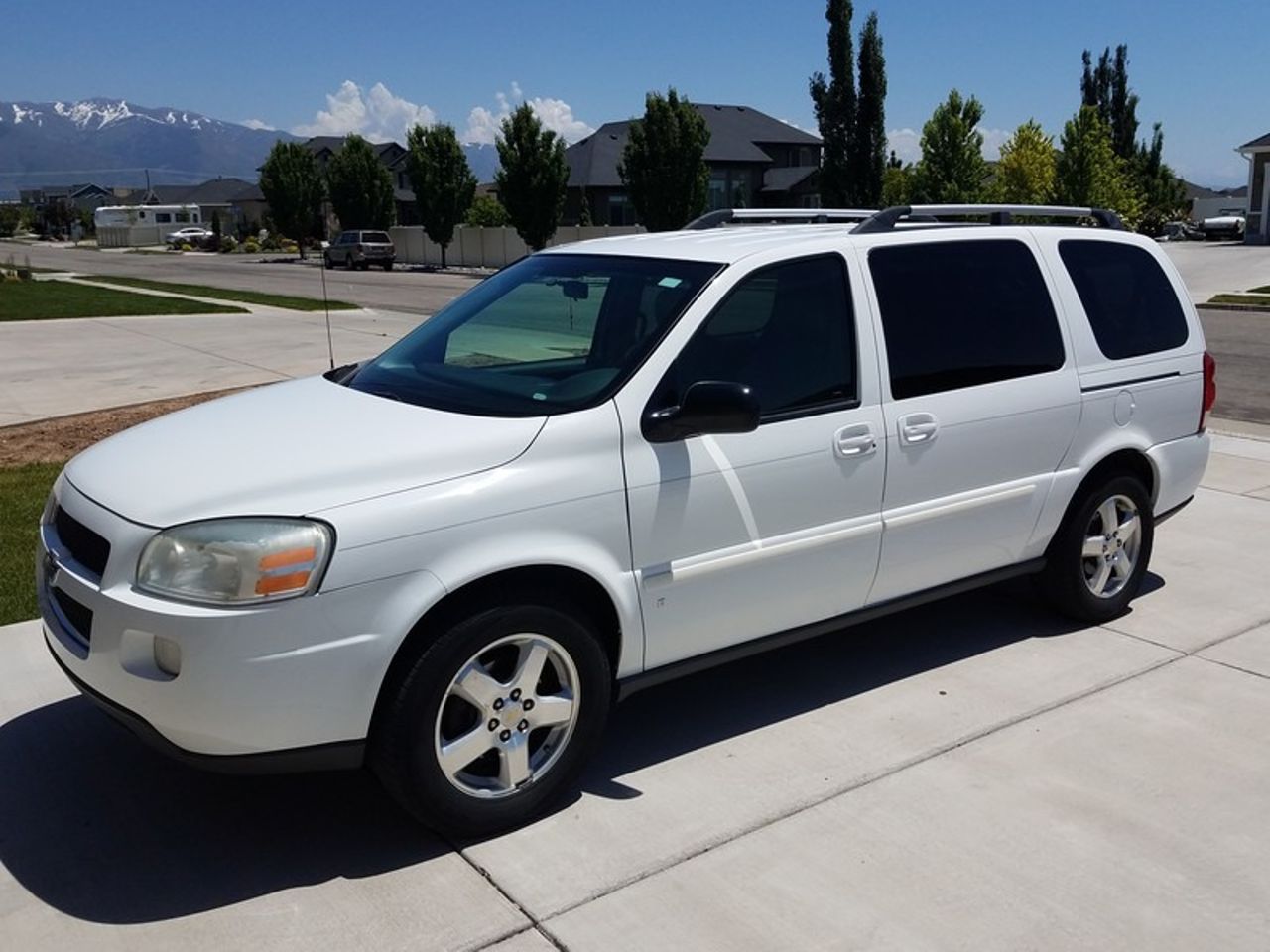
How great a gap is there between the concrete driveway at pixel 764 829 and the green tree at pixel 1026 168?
4019 cm

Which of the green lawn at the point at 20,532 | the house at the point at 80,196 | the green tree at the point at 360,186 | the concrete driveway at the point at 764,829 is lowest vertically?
the concrete driveway at the point at 764,829

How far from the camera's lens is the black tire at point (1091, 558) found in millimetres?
5336

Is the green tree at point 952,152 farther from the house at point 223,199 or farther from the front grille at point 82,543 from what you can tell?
the house at point 223,199

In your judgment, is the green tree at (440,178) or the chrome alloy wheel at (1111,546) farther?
the green tree at (440,178)

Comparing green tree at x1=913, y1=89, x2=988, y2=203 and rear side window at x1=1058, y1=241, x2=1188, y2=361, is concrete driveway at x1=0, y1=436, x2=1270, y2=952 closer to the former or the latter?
rear side window at x1=1058, y1=241, x2=1188, y2=361

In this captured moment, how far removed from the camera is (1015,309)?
5039 millimetres

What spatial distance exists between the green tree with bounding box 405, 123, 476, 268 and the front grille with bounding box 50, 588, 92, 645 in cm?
4879

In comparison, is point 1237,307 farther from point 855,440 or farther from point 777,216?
point 855,440

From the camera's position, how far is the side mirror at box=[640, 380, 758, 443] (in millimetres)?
3764

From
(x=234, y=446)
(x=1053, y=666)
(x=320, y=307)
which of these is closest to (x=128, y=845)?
(x=234, y=446)

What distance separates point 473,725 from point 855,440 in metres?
1.69

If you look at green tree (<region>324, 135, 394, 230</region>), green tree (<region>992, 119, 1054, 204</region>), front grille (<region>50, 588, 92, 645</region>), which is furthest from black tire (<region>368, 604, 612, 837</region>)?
green tree (<region>324, 135, 394, 230</region>)

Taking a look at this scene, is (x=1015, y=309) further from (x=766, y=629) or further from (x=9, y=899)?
(x=9, y=899)

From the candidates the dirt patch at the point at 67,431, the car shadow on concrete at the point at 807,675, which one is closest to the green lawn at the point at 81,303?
the dirt patch at the point at 67,431
